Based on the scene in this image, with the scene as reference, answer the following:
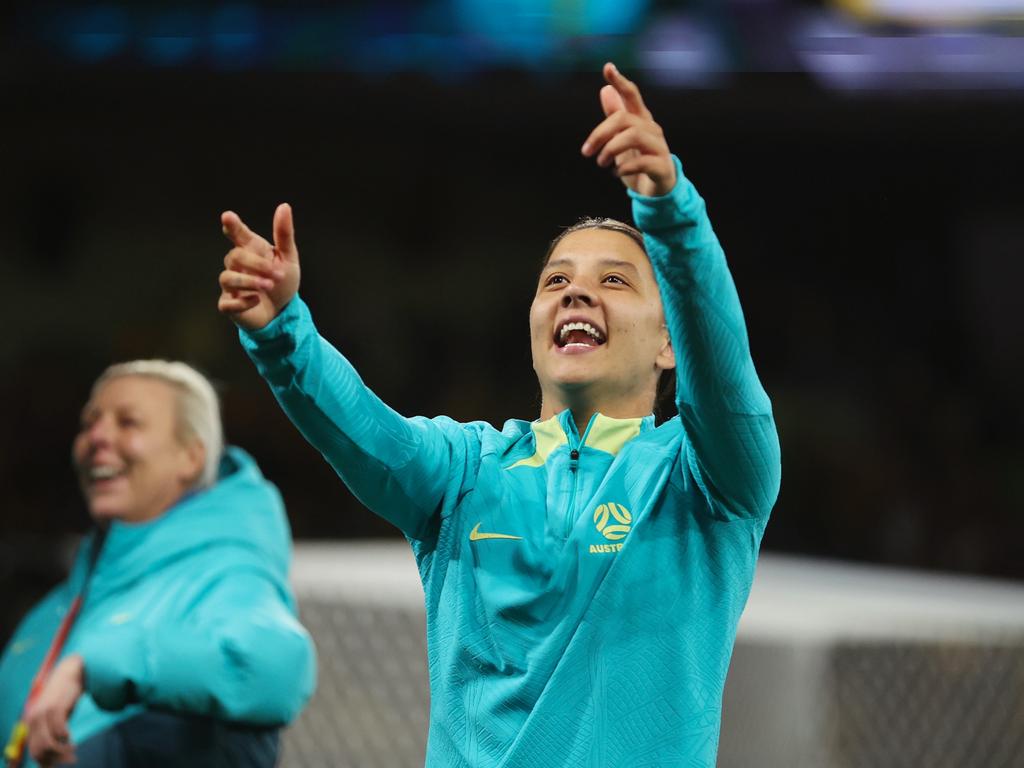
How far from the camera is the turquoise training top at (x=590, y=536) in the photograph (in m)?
1.37

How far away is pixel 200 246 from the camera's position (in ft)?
26.1

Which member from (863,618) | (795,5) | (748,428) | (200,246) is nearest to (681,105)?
(795,5)

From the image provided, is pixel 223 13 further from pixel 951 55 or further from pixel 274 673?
pixel 274 673

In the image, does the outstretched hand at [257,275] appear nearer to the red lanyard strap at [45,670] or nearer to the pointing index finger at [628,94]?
the pointing index finger at [628,94]

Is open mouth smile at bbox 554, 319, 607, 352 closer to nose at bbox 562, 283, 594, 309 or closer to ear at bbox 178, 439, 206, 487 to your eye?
nose at bbox 562, 283, 594, 309

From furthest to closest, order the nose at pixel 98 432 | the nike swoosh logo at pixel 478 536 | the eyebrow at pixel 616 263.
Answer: the nose at pixel 98 432 < the eyebrow at pixel 616 263 < the nike swoosh logo at pixel 478 536

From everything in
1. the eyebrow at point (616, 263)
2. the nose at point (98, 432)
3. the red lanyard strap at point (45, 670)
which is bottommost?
the red lanyard strap at point (45, 670)

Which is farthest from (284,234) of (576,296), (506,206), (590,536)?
(506,206)

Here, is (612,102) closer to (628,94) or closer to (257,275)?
(628,94)

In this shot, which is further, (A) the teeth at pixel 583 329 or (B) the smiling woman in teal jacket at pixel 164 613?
(B) the smiling woman in teal jacket at pixel 164 613

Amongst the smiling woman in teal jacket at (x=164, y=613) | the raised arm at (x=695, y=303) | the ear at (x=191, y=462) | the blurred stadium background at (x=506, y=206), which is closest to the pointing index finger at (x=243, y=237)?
the raised arm at (x=695, y=303)

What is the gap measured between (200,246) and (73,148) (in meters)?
0.91

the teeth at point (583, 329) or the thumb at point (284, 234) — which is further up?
the thumb at point (284, 234)

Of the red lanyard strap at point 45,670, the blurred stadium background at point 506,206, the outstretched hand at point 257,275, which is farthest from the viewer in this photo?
the blurred stadium background at point 506,206
